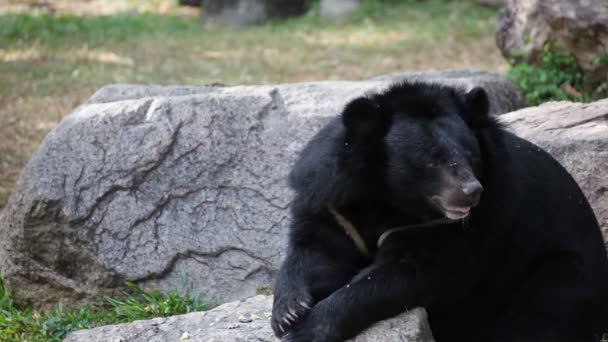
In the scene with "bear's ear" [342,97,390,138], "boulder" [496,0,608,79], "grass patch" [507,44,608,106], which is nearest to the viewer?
"bear's ear" [342,97,390,138]

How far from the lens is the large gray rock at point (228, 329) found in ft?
11.5

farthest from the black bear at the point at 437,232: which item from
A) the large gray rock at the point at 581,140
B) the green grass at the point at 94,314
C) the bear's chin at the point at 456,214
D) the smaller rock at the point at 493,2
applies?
the smaller rock at the point at 493,2

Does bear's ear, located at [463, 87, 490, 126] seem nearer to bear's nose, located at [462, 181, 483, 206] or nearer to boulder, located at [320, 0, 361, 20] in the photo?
bear's nose, located at [462, 181, 483, 206]

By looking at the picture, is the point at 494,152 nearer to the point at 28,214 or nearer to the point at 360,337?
the point at 360,337

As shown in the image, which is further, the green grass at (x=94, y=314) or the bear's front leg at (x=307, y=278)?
the green grass at (x=94, y=314)

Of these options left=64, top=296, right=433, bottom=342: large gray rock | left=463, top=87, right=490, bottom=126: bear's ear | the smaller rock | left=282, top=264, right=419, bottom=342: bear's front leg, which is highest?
left=463, top=87, right=490, bottom=126: bear's ear

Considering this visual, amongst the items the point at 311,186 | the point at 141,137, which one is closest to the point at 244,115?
the point at 141,137

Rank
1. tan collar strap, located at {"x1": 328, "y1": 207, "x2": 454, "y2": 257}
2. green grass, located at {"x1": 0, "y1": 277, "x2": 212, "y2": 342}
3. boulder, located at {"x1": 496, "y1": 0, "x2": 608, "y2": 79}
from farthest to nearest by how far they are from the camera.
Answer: boulder, located at {"x1": 496, "y1": 0, "x2": 608, "y2": 79}, green grass, located at {"x1": 0, "y1": 277, "x2": 212, "y2": 342}, tan collar strap, located at {"x1": 328, "y1": 207, "x2": 454, "y2": 257}

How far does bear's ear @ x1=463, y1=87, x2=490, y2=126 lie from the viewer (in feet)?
11.9

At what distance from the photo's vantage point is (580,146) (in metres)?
4.91

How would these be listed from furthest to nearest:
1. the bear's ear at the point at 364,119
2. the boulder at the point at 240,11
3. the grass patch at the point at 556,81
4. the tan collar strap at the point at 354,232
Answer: the boulder at the point at 240,11
the grass patch at the point at 556,81
the tan collar strap at the point at 354,232
the bear's ear at the point at 364,119

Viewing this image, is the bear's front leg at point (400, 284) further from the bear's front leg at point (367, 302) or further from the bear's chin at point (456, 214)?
the bear's chin at point (456, 214)

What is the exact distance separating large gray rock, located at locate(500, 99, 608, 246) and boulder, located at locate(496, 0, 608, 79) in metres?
1.50

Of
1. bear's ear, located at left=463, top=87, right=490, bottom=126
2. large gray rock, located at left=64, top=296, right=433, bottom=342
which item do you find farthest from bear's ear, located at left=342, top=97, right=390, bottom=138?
large gray rock, located at left=64, top=296, right=433, bottom=342
